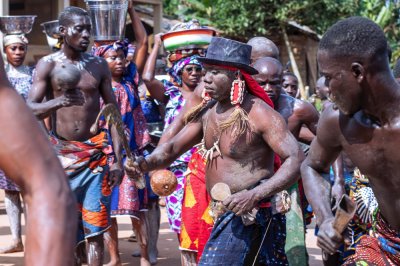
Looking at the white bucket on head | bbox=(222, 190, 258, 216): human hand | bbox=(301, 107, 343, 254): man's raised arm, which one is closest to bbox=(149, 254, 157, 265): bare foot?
the white bucket on head

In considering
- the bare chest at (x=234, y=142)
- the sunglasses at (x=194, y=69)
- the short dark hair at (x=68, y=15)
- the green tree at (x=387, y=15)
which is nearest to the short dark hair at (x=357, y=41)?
the bare chest at (x=234, y=142)

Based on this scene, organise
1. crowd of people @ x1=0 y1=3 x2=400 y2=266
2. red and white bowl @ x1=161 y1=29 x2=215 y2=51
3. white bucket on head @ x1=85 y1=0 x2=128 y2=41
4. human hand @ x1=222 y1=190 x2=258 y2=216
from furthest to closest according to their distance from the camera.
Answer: red and white bowl @ x1=161 y1=29 x2=215 y2=51, white bucket on head @ x1=85 y1=0 x2=128 y2=41, human hand @ x1=222 y1=190 x2=258 y2=216, crowd of people @ x1=0 y1=3 x2=400 y2=266

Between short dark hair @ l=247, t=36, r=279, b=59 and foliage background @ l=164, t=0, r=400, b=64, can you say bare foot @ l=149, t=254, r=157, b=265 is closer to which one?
short dark hair @ l=247, t=36, r=279, b=59

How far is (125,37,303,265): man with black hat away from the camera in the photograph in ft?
17.5

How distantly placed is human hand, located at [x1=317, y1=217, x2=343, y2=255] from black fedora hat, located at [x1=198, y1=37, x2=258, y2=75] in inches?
71.1

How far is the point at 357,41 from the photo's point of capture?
4070 mm

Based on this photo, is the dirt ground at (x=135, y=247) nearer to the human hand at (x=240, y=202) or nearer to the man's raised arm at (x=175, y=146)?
the man's raised arm at (x=175, y=146)

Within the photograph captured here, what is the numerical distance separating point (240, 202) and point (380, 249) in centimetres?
105

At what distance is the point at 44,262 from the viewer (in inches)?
63.8

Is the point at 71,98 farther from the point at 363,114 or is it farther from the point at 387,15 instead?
the point at 387,15

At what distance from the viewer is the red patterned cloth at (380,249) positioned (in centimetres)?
432

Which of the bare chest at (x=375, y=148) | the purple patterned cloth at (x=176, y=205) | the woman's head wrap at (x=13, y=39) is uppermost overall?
the bare chest at (x=375, y=148)

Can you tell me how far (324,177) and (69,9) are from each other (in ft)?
11.1

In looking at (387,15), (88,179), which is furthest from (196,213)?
(387,15)
